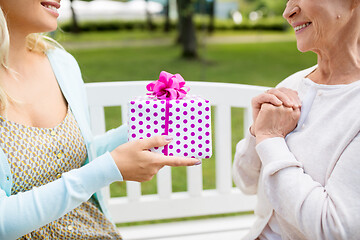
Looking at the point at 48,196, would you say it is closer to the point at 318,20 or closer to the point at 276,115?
the point at 276,115

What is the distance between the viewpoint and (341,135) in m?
1.35

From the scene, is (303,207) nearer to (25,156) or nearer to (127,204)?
(25,156)

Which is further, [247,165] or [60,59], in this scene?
[60,59]

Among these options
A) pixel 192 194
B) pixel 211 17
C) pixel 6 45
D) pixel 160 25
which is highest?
pixel 6 45

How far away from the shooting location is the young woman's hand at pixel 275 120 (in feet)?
4.96

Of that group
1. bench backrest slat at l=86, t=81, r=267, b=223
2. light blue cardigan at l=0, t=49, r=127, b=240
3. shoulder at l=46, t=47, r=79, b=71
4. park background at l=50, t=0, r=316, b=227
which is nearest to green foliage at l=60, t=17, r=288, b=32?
park background at l=50, t=0, r=316, b=227

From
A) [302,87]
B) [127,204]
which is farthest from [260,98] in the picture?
[127,204]

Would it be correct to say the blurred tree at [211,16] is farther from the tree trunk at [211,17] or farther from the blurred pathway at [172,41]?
the blurred pathway at [172,41]

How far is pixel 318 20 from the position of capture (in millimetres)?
1420

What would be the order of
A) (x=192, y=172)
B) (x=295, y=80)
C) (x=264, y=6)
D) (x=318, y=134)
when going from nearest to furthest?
(x=318, y=134) < (x=295, y=80) < (x=192, y=172) < (x=264, y=6)

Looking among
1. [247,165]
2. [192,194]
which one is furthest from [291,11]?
[192,194]

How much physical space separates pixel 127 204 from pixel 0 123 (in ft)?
3.56

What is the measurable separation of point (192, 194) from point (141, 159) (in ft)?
3.60

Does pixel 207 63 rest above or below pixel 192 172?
below
